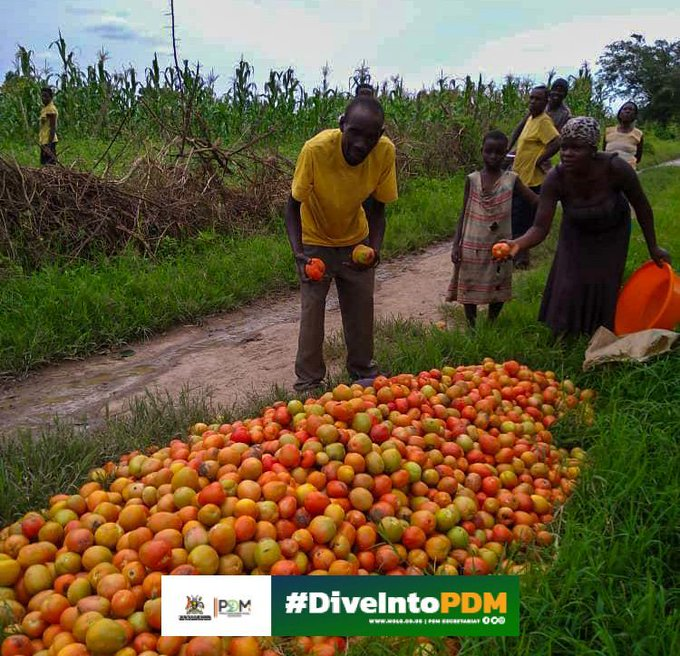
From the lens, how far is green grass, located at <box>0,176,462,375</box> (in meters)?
4.91

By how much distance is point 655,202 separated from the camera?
10297 mm

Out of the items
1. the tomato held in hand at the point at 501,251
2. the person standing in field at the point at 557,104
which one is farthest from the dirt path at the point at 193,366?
the person standing in field at the point at 557,104

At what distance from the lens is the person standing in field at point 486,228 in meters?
4.59

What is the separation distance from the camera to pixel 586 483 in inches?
108

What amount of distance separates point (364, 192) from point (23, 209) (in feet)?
13.9

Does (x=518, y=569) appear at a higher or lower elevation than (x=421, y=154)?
lower

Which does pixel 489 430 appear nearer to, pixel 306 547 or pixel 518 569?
pixel 518 569

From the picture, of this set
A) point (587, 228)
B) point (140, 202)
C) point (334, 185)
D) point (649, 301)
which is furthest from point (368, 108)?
point (140, 202)

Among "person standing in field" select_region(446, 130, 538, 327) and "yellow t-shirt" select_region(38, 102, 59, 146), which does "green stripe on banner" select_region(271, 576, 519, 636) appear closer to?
"person standing in field" select_region(446, 130, 538, 327)

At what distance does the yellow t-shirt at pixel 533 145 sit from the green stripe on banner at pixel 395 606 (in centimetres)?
544

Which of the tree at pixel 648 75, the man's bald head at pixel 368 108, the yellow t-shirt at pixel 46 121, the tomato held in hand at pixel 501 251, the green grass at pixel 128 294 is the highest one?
the tree at pixel 648 75

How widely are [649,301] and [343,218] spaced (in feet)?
6.79

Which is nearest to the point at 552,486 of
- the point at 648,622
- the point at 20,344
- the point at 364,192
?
the point at 648,622

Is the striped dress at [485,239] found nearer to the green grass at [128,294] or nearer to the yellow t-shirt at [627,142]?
the green grass at [128,294]
